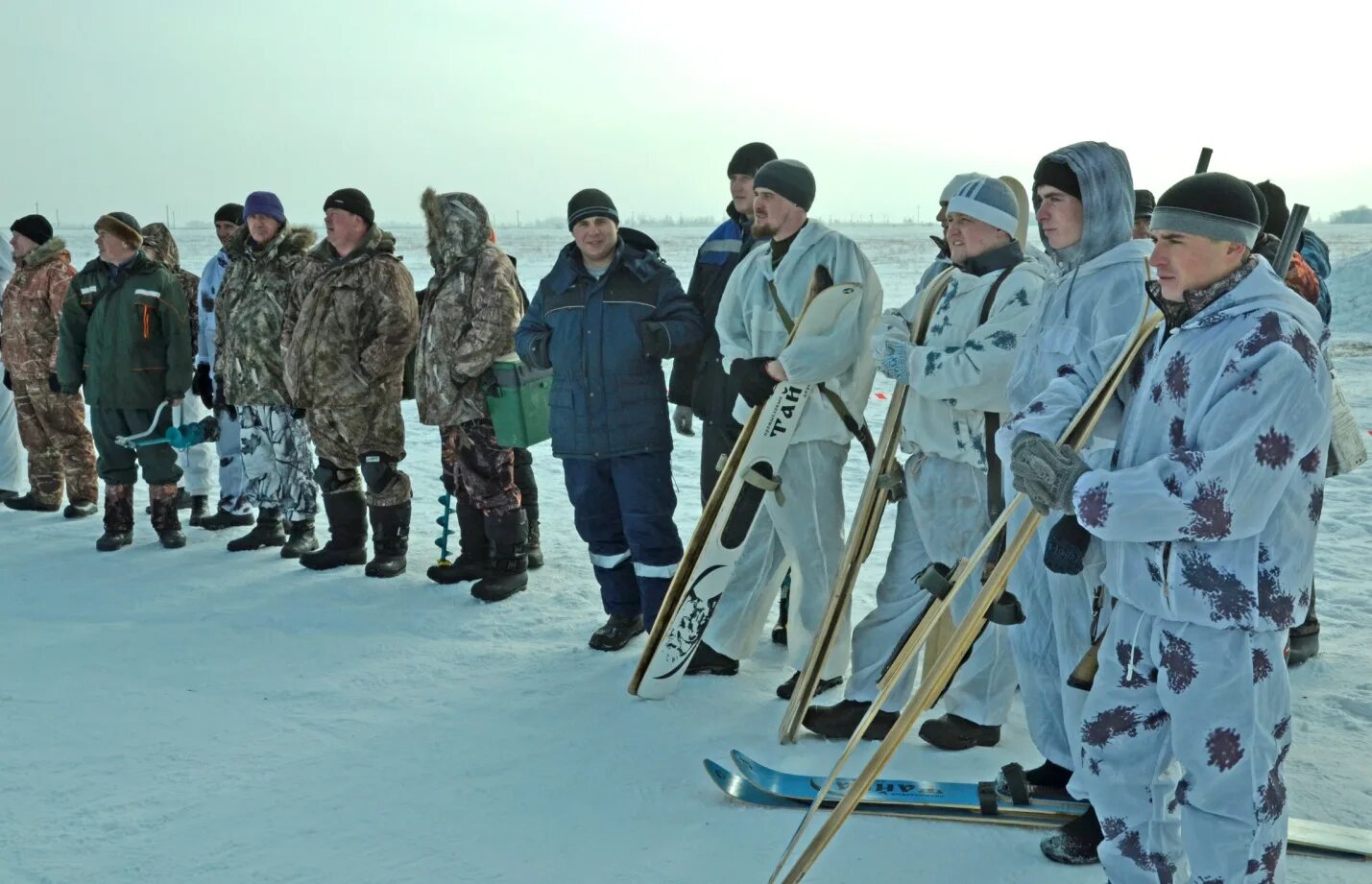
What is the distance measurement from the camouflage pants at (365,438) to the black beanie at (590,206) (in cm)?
166

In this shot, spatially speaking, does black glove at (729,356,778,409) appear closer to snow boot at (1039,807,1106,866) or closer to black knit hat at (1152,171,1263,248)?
snow boot at (1039,807,1106,866)

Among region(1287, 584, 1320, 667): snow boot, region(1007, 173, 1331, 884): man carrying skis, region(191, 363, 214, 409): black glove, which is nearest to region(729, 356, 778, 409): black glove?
region(1007, 173, 1331, 884): man carrying skis

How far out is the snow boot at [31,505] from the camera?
7652 millimetres

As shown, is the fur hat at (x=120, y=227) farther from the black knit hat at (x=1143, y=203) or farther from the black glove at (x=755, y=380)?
the black knit hat at (x=1143, y=203)

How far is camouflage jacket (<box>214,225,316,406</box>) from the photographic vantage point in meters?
6.27

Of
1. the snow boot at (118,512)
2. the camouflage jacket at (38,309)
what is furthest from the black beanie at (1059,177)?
the camouflage jacket at (38,309)

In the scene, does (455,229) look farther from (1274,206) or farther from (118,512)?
(1274,206)

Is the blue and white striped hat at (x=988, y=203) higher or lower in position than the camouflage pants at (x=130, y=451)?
higher

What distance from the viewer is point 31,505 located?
7688 mm

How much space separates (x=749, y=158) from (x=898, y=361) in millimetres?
2076

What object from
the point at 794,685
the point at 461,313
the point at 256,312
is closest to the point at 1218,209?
the point at 794,685

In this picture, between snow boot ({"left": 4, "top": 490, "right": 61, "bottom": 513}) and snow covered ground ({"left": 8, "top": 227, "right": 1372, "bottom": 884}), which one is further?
snow boot ({"left": 4, "top": 490, "right": 61, "bottom": 513})

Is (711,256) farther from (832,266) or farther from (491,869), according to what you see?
(491,869)

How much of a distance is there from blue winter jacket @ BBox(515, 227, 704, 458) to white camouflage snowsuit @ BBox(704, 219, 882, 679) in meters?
0.45
